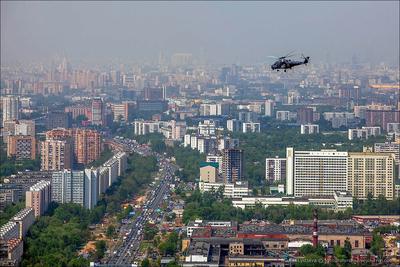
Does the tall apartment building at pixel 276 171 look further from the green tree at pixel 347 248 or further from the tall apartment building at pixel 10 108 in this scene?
the tall apartment building at pixel 10 108

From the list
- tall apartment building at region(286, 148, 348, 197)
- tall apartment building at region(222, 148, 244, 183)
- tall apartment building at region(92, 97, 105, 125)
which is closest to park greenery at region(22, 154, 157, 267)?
tall apartment building at region(222, 148, 244, 183)

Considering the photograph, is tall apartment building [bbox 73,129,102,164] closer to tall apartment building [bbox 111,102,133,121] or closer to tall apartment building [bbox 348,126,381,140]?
tall apartment building [bbox 348,126,381,140]

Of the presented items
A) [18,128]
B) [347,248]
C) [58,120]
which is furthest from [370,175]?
[58,120]

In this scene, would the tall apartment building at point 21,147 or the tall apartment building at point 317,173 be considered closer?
the tall apartment building at point 317,173

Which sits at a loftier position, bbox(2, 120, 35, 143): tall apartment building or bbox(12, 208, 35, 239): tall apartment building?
bbox(2, 120, 35, 143): tall apartment building

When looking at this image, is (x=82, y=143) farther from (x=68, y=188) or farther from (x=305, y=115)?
(x=305, y=115)

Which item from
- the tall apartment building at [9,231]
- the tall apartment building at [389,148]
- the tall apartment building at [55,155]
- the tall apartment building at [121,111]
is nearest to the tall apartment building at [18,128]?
the tall apartment building at [55,155]
